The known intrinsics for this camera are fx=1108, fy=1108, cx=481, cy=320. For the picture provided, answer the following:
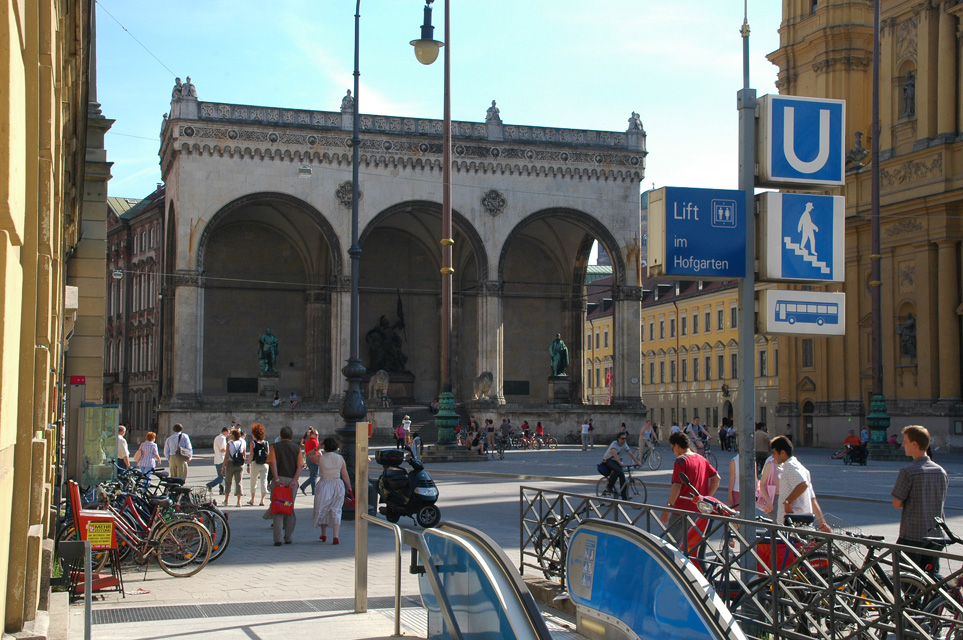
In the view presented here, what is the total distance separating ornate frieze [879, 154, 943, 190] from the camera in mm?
44062

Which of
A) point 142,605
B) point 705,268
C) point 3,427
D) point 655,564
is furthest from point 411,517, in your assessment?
point 3,427

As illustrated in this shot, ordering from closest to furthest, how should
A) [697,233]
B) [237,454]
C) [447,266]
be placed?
[697,233]
[237,454]
[447,266]

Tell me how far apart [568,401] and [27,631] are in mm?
48867

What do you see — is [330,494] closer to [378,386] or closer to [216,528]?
[216,528]

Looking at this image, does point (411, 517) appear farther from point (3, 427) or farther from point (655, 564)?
point (3, 427)

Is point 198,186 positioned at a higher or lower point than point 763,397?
higher

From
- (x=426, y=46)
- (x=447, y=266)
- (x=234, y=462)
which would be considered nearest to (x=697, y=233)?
(x=234, y=462)

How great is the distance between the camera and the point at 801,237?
848 centimetres

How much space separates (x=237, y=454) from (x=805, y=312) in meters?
14.1

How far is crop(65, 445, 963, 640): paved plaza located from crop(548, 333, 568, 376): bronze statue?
29.8 m

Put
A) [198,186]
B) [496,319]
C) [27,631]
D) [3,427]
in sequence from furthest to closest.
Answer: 1. [496,319]
2. [198,186]
3. [27,631]
4. [3,427]

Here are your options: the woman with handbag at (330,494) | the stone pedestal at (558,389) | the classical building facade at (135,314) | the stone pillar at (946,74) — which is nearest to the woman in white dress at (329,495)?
the woman with handbag at (330,494)

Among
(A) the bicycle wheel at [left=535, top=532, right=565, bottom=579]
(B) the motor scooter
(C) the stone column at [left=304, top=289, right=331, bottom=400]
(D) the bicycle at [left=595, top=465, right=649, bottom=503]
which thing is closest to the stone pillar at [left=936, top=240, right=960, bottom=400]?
(D) the bicycle at [left=595, top=465, right=649, bottom=503]

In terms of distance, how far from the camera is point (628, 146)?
52219 mm
